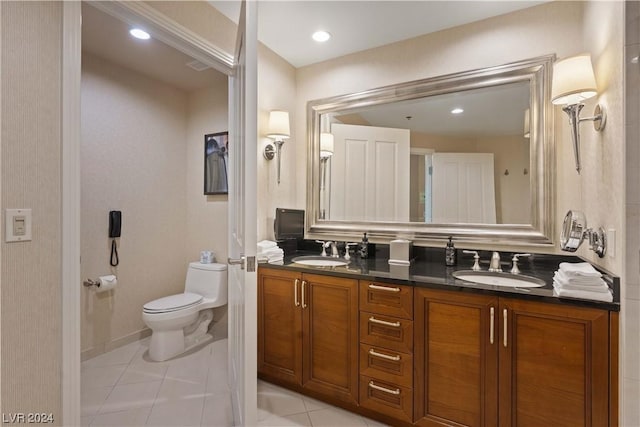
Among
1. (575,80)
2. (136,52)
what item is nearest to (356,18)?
(575,80)

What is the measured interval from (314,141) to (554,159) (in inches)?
65.5

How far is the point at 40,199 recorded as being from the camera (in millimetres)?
1187

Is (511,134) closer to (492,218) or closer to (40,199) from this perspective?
(492,218)

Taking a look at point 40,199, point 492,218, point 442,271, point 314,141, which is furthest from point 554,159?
point 40,199

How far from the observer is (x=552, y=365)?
1291 millimetres

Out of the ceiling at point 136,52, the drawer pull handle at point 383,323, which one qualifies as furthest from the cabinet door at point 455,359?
the ceiling at point 136,52

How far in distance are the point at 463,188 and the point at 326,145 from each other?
1.11m

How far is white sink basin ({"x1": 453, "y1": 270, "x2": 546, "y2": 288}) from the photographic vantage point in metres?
1.65

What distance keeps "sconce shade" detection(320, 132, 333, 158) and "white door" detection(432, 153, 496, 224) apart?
0.82 m

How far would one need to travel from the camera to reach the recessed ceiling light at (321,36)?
2215 millimetres

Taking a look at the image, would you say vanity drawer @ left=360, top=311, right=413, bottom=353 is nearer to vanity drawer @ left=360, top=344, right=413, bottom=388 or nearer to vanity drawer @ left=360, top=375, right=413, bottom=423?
vanity drawer @ left=360, top=344, right=413, bottom=388

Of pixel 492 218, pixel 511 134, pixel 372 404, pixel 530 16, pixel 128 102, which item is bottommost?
pixel 372 404

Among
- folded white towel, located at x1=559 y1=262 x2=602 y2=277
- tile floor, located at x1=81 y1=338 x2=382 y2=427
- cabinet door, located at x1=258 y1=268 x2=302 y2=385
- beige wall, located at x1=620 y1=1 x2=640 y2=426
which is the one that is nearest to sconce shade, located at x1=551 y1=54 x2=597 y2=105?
beige wall, located at x1=620 y1=1 x2=640 y2=426

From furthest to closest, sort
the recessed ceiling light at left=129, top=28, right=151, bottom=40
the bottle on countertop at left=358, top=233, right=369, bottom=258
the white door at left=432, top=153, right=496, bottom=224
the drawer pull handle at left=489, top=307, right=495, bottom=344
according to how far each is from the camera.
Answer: the bottle on countertop at left=358, top=233, right=369, bottom=258 < the recessed ceiling light at left=129, top=28, right=151, bottom=40 < the white door at left=432, top=153, right=496, bottom=224 < the drawer pull handle at left=489, top=307, right=495, bottom=344
